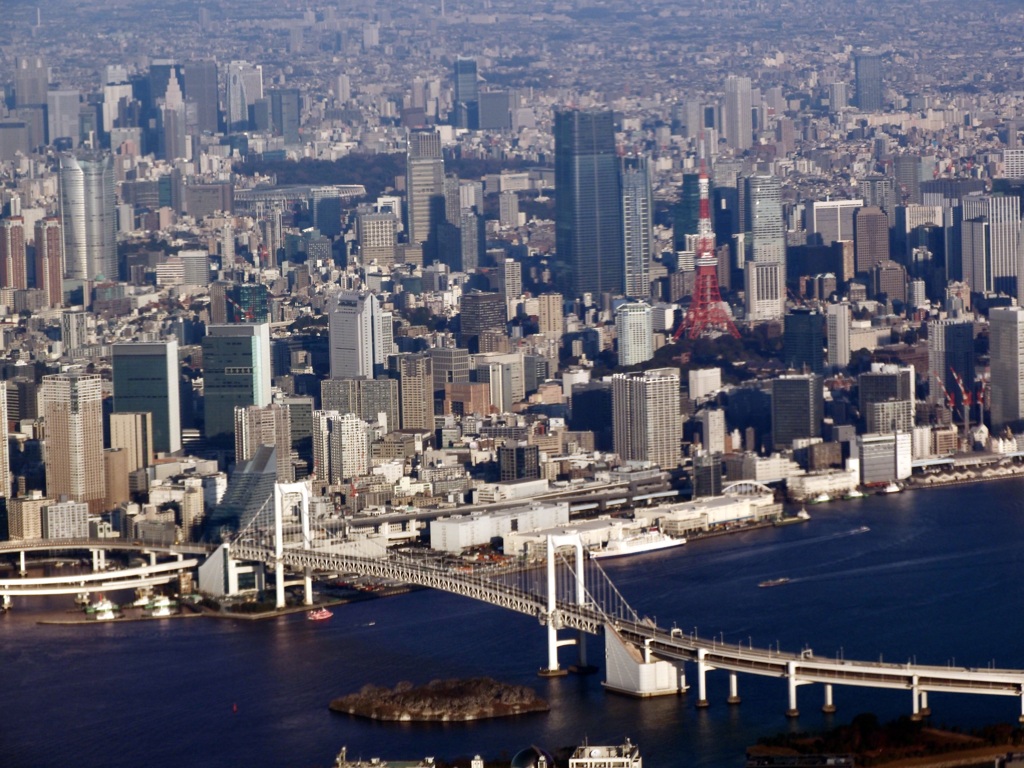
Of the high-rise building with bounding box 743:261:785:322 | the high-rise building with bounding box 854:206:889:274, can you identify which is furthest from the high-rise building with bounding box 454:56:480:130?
the high-rise building with bounding box 743:261:785:322

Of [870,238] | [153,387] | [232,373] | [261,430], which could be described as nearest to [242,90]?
[870,238]

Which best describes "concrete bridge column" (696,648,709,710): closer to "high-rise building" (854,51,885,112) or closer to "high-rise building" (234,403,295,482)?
"high-rise building" (234,403,295,482)

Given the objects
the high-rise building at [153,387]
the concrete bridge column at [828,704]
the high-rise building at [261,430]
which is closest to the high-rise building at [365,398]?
the high-rise building at [153,387]

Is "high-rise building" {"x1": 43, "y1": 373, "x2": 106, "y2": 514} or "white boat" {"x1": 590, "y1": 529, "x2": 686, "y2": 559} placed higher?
"high-rise building" {"x1": 43, "y1": 373, "x2": 106, "y2": 514}

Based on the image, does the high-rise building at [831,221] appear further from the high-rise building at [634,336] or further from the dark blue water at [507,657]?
the dark blue water at [507,657]

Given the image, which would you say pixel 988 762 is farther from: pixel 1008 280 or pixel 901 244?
pixel 901 244

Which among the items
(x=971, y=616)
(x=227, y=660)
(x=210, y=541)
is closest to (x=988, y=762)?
(x=971, y=616)
